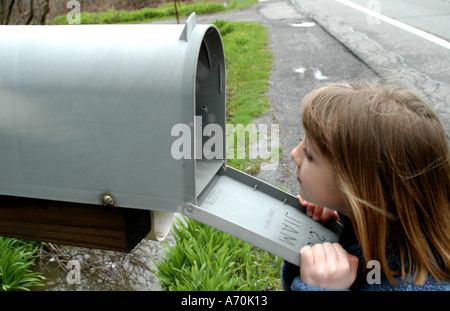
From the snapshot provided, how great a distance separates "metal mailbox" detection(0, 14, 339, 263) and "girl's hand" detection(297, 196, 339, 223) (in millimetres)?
344

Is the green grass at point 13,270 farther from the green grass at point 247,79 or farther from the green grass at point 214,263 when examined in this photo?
the green grass at point 247,79

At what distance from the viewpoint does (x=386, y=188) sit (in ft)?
3.79

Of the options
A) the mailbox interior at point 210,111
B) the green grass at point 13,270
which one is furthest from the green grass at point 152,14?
the mailbox interior at point 210,111

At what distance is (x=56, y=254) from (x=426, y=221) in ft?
7.60

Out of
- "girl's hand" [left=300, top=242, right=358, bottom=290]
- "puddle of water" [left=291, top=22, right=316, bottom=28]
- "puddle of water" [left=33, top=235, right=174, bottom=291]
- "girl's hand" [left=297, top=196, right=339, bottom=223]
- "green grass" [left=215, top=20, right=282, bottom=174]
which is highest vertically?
"girl's hand" [left=300, top=242, right=358, bottom=290]

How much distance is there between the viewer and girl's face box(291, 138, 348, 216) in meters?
1.22

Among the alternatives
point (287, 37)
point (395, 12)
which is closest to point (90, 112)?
point (287, 37)

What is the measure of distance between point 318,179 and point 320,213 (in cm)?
26

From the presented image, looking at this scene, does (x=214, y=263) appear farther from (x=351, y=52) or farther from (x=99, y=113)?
(x=351, y=52)

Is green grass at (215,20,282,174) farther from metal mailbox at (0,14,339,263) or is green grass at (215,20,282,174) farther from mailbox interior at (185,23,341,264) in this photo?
metal mailbox at (0,14,339,263)

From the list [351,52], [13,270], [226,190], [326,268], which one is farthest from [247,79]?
[326,268]

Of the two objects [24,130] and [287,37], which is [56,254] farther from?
[287,37]

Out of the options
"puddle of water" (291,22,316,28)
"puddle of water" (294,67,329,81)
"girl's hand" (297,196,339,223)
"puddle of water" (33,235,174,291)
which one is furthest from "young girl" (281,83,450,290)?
"puddle of water" (291,22,316,28)

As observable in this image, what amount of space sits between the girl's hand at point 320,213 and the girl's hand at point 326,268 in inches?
12.3
